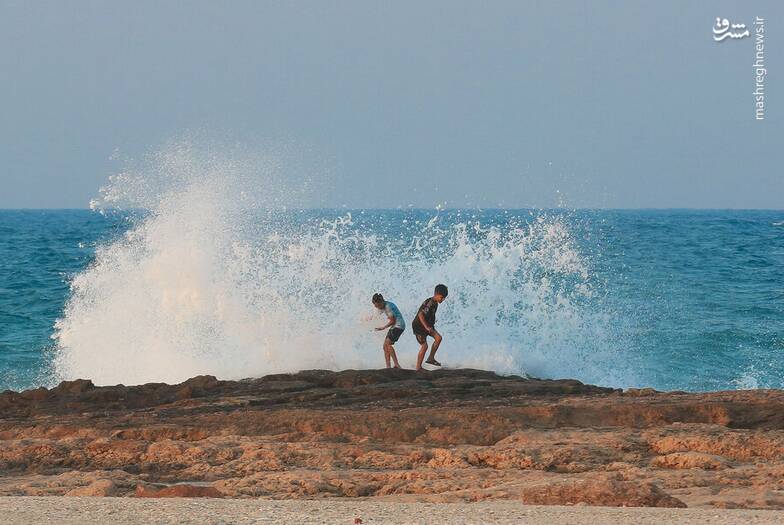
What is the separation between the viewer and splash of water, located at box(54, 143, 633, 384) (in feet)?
47.2

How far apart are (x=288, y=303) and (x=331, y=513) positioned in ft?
30.9

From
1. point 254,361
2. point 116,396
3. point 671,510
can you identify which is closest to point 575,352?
point 254,361

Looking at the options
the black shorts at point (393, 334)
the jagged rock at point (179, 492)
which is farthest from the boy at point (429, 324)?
the jagged rock at point (179, 492)

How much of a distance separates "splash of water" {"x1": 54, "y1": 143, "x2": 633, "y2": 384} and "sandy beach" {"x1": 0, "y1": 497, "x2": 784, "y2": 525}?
25.0ft

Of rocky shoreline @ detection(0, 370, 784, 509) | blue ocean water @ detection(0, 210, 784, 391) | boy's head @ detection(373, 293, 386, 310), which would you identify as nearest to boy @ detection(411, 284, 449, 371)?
boy's head @ detection(373, 293, 386, 310)

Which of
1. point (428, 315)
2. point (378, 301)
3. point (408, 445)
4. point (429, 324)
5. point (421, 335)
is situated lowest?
point (408, 445)

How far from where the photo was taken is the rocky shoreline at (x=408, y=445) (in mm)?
6832

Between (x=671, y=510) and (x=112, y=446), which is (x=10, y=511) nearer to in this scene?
(x=112, y=446)

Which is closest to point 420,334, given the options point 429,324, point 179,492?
point 429,324

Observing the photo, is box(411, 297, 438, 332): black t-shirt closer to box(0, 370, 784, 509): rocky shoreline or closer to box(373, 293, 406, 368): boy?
box(373, 293, 406, 368): boy

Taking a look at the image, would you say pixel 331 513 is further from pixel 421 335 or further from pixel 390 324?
pixel 390 324

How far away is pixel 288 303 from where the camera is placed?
15.1 m

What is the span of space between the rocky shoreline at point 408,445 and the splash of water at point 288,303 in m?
3.79

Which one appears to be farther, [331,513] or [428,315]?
[428,315]
